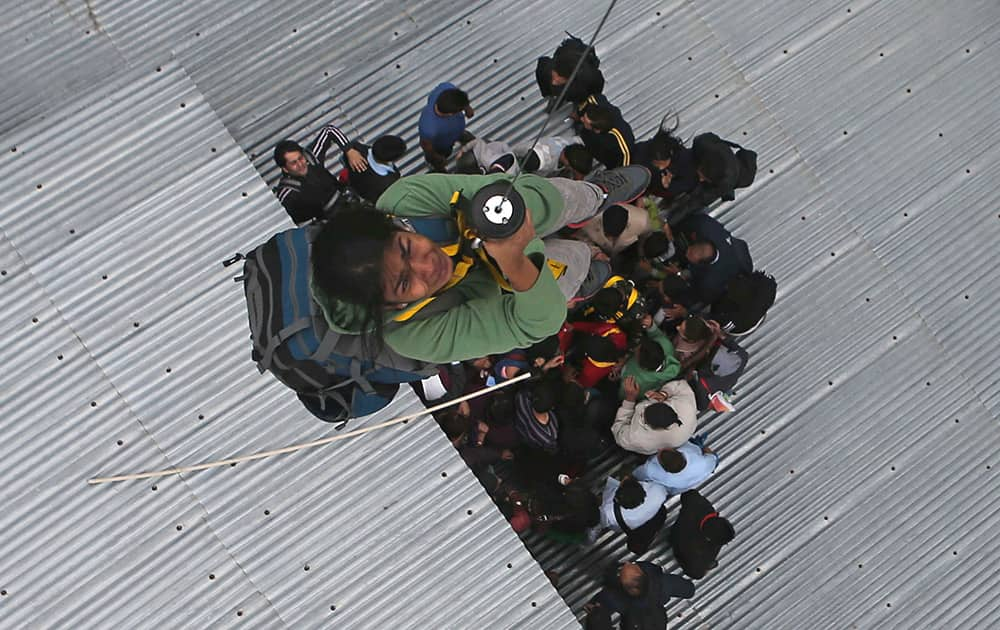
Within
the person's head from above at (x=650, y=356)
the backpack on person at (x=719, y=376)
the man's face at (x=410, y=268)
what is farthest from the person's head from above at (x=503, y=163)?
the man's face at (x=410, y=268)

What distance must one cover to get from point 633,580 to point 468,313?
2.61 meters

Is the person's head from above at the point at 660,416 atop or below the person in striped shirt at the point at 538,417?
below

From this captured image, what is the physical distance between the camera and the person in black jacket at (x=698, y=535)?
15.9ft

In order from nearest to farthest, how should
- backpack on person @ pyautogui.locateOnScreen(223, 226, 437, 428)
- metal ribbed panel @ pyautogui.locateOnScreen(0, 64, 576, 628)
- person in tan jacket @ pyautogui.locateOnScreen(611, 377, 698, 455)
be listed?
backpack on person @ pyautogui.locateOnScreen(223, 226, 437, 428) → metal ribbed panel @ pyautogui.locateOnScreen(0, 64, 576, 628) → person in tan jacket @ pyautogui.locateOnScreen(611, 377, 698, 455)

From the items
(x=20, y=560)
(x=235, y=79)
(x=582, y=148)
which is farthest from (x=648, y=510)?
(x=235, y=79)

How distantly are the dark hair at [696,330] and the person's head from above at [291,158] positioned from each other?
2498 millimetres

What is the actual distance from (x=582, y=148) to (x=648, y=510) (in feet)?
7.42

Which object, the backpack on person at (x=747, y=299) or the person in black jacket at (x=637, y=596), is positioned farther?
the backpack on person at (x=747, y=299)

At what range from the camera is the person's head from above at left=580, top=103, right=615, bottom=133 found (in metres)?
5.08

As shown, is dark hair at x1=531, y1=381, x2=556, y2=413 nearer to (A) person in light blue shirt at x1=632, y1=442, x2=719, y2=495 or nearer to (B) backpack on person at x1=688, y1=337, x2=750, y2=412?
(A) person in light blue shirt at x1=632, y1=442, x2=719, y2=495

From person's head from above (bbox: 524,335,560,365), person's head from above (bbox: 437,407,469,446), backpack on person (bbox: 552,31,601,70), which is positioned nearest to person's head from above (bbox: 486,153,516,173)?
backpack on person (bbox: 552,31,601,70)

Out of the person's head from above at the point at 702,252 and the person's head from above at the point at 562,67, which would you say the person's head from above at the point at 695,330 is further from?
the person's head from above at the point at 562,67

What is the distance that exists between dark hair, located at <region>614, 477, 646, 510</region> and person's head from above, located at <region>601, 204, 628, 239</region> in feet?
4.97

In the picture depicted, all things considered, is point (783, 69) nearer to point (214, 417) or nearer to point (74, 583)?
point (214, 417)
